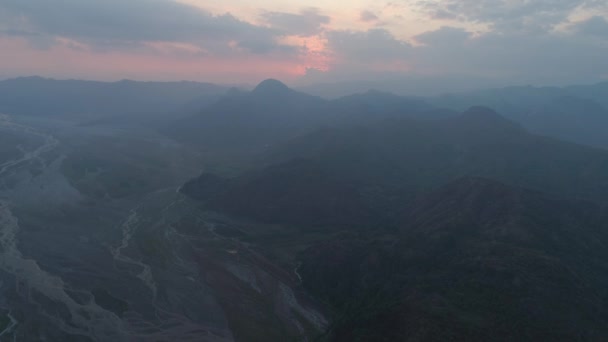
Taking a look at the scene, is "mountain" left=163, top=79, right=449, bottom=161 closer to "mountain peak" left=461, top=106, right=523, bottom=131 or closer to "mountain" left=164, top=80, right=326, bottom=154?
"mountain" left=164, top=80, right=326, bottom=154

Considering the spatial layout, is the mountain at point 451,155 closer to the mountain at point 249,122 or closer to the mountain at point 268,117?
the mountain at point 268,117

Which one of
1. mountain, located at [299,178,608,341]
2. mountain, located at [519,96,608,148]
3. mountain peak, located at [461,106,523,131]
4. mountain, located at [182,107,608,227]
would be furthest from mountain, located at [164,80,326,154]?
mountain, located at [299,178,608,341]

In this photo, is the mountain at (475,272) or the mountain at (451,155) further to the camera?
the mountain at (451,155)

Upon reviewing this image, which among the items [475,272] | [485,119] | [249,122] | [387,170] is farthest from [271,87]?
[475,272]

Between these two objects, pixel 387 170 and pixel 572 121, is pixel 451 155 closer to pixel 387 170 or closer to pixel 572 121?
pixel 387 170

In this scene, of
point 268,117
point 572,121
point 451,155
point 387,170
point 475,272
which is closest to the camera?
point 475,272

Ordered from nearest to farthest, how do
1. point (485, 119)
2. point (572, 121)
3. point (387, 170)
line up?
1. point (387, 170)
2. point (485, 119)
3. point (572, 121)

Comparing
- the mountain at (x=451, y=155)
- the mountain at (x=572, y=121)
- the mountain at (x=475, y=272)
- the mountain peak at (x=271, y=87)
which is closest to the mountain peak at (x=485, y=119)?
the mountain at (x=451, y=155)

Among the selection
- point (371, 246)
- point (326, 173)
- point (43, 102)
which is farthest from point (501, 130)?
point (43, 102)
